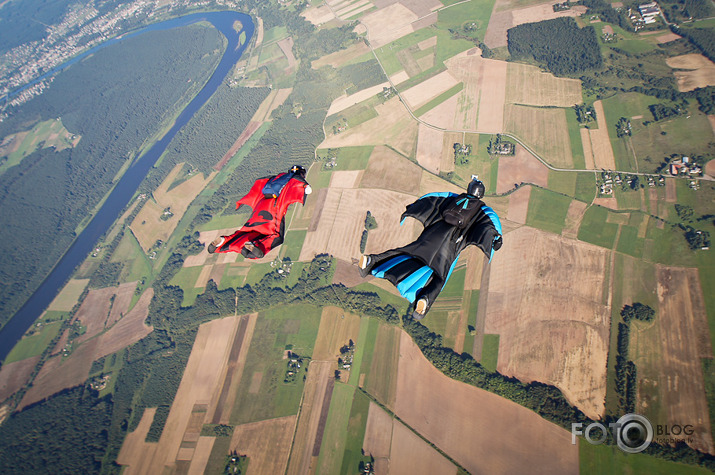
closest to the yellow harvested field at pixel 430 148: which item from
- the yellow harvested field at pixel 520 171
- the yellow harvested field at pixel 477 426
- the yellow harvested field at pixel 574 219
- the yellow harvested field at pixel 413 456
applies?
the yellow harvested field at pixel 520 171

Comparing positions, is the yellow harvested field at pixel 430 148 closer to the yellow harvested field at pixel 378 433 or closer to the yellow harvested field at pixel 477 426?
the yellow harvested field at pixel 477 426

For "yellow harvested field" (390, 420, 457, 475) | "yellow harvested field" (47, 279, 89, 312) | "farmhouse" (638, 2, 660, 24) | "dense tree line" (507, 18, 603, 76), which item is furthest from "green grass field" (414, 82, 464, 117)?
"yellow harvested field" (47, 279, 89, 312)

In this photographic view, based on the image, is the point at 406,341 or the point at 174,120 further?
the point at 174,120

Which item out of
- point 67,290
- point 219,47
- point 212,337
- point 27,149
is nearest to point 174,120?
point 219,47

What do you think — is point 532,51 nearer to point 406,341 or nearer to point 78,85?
point 406,341

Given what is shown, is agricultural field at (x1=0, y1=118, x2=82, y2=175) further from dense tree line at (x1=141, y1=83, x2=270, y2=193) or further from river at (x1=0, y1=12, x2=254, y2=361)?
dense tree line at (x1=141, y1=83, x2=270, y2=193)

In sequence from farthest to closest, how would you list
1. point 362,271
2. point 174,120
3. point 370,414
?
point 174,120 → point 370,414 → point 362,271
